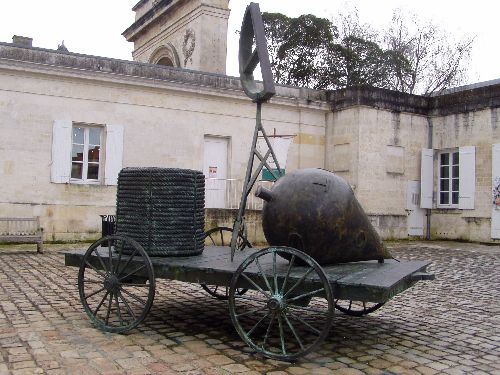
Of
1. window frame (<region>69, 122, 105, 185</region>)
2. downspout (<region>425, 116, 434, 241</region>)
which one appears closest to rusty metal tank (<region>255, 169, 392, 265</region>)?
window frame (<region>69, 122, 105, 185</region>)

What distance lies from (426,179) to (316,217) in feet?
46.1

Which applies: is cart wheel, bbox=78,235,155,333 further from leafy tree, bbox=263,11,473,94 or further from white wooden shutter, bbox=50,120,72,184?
leafy tree, bbox=263,11,473,94

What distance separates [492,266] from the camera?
11156mm

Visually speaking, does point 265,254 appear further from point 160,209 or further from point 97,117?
Result: point 97,117

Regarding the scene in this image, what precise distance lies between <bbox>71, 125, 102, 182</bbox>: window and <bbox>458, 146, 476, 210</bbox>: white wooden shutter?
424 inches

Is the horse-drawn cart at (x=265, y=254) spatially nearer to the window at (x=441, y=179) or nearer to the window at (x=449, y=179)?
the window at (x=441, y=179)

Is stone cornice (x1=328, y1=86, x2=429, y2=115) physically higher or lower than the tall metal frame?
higher

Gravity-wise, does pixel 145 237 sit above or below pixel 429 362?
above

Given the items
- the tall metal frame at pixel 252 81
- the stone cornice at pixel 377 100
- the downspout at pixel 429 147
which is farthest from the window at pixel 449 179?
the tall metal frame at pixel 252 81

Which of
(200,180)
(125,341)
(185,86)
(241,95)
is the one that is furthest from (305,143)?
(125,341)

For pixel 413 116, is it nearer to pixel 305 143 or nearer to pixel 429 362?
pixel 305 143

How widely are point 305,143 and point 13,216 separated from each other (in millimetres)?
8817

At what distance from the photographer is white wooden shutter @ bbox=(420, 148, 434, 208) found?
1778 centimetres

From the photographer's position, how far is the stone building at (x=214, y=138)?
44.5ft
